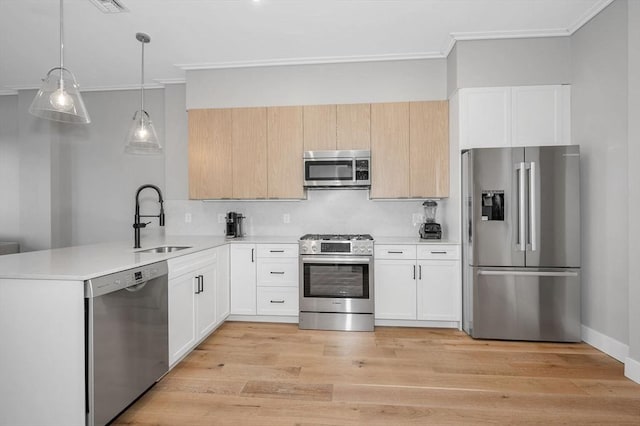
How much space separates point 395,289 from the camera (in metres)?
3.44

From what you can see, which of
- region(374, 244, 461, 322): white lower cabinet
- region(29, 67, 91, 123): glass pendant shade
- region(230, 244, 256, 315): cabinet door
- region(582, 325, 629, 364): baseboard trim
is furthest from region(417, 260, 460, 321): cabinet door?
region(29, 67, 91, 123): glass pendant shade

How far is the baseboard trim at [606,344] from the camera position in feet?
8.59

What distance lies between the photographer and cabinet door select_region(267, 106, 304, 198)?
12.4 feet

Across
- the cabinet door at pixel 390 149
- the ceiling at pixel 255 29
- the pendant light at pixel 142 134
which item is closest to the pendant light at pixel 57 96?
the pendant light at pixel 142 134

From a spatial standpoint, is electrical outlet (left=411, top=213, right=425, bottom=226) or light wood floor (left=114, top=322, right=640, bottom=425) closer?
light wood floor (left=114, top=322, right=640, bottom=425)

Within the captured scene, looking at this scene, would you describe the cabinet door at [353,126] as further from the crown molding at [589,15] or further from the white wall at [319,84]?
the crown molding at [589,15]

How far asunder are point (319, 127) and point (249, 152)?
860 millimetres

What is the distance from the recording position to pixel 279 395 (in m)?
2.20

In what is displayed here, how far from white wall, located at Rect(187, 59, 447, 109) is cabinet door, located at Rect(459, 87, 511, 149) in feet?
1.46

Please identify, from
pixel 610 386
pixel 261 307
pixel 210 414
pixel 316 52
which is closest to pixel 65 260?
pixel 210 414

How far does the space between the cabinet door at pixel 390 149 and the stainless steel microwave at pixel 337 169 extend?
0.12m

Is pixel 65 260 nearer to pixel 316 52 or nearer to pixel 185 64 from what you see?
pixel 185 64

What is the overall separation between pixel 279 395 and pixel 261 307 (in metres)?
1.46

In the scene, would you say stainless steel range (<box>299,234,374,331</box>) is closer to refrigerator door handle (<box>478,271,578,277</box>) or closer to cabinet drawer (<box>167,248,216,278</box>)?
cabinet drawer (<box>167,248,216,278</box>)
